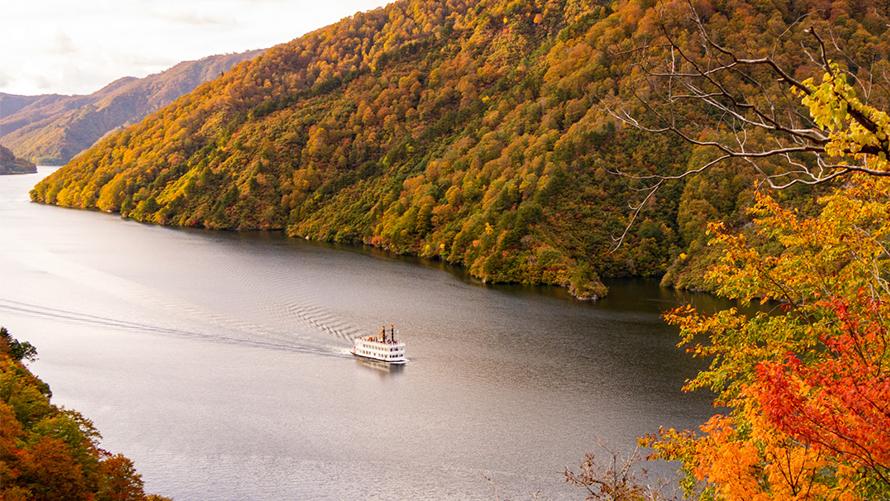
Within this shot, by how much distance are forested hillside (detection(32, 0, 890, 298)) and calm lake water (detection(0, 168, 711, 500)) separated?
13.0 m

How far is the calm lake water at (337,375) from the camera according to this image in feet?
119

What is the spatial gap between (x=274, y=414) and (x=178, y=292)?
105ft

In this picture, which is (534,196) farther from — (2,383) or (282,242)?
(2,383)

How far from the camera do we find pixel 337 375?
50.4 meters

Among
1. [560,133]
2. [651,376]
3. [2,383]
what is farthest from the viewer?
[560,133]

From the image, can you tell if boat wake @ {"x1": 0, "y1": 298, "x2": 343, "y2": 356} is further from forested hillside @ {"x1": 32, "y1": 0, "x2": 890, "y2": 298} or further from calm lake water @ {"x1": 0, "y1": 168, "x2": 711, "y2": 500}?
forested hillside @ {"x1": 32, "y1": 0, "x2": 890, "y2": 298}

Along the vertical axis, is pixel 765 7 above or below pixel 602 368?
above

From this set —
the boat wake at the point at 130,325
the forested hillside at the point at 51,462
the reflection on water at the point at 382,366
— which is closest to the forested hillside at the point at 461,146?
the reflection on water at the point at 382,366

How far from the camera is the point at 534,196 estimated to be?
94.3 metres

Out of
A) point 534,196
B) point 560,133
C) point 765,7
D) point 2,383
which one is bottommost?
point 2,383

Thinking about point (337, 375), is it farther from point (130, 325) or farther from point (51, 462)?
point (51, 462)

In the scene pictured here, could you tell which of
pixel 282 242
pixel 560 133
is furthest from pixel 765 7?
pixel 282 242

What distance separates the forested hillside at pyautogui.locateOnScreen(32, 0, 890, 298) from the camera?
91125mm

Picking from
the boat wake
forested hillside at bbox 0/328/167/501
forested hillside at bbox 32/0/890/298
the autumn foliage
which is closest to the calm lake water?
the boat wake
